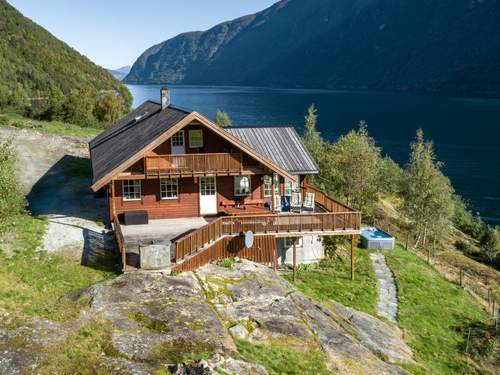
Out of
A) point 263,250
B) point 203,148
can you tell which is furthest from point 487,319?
point 203,148

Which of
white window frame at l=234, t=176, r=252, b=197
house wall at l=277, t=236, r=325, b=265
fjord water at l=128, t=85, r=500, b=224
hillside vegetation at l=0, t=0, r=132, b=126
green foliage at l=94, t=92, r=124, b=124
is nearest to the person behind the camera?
house wall at l=277, t=236, r=325, b=265

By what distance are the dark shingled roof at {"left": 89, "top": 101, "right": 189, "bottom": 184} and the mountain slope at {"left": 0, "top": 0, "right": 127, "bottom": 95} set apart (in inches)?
3333

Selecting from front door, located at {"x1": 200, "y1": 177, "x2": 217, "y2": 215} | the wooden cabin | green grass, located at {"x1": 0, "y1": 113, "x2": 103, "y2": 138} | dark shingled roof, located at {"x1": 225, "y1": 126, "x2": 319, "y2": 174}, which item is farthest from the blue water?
green grass, located at {"x1": 0, "y1": 113, "x2": 103, "y2": 138}

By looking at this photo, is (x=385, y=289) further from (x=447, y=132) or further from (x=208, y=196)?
(x=447, y=132)

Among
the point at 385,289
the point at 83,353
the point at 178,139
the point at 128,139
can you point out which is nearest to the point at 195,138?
the point at 178,139

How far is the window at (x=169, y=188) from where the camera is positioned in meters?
30.1

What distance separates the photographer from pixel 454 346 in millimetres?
25094

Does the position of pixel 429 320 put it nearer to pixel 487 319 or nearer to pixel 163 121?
pixel 487 319

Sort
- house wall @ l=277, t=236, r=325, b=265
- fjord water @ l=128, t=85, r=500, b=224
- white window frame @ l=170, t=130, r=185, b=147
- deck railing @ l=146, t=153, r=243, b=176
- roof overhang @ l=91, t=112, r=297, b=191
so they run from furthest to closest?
fjord water @ l=128, t=85, r=500, b=224 < house wall @ l=277, t=236, r=325, b=265 < white window frame @ l=170, t=130, r=185, b=147 < deck railing @ l=146, t=153, r=243, b=176 < roof overhang @ l=91, t=112, r=297, b=191

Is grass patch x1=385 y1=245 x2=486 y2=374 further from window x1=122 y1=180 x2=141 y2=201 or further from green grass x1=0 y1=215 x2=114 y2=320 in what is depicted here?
window x1=122 y1=180 x2=141 y2=201

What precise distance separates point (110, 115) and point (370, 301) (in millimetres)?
60412

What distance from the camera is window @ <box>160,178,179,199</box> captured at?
98.7 feet

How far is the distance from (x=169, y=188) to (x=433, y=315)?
52.2 feet

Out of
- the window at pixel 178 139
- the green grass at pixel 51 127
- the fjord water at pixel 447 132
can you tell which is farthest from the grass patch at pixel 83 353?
the fjord water at pixel 447 132
